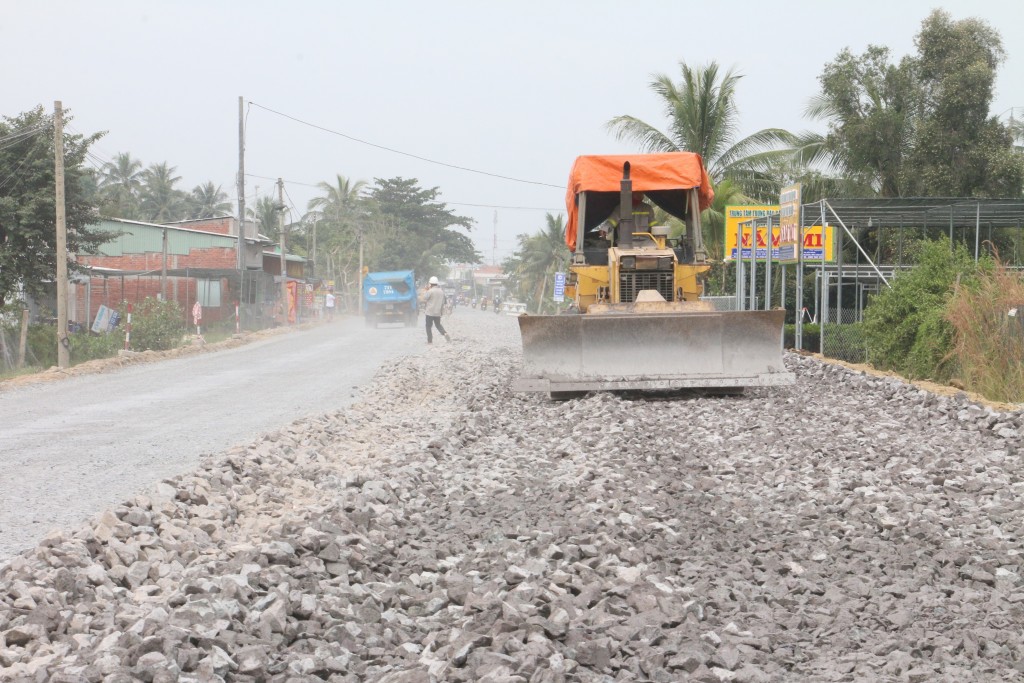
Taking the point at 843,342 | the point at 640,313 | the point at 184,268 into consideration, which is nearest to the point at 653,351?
the point at 640,313

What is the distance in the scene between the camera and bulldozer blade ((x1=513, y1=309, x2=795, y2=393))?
41.5ft

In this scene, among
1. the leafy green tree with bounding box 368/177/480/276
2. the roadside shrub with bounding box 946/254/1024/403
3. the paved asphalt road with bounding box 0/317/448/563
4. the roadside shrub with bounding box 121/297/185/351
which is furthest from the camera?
the leafy green tree with bounding box 368/177/480/276

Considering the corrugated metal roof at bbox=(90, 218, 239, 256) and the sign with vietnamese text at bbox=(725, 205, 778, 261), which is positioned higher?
the corrugated metal roof at bbox=(90, 218, 239, 256)

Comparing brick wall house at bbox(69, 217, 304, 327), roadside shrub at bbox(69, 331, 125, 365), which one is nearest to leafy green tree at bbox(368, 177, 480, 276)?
brick wall house at bbox(69, 217, 304, 327)

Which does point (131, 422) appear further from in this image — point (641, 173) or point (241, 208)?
point (241, 208)

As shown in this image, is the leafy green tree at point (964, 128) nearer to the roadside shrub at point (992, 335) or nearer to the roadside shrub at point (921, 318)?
the roadside shrub at point (921, 318)

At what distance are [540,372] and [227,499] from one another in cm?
596

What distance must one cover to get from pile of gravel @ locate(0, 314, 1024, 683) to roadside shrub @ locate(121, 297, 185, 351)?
19.8 m

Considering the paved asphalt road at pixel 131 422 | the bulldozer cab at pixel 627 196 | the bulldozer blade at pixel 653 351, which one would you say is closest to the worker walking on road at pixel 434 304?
the paved asphalt road at pixel 131 422

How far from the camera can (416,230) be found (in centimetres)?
9506

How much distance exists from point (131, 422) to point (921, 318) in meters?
11.5

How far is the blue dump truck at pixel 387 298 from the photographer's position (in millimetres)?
47719

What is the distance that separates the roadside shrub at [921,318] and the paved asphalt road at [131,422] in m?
8.54

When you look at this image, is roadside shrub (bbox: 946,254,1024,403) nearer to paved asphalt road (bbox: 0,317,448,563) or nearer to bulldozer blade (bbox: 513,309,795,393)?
bulldozer blade (bbox: 513,309,795,393)
